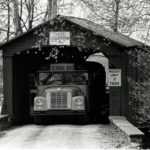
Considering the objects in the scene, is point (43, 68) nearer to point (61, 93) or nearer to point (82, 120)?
point (61, 93)

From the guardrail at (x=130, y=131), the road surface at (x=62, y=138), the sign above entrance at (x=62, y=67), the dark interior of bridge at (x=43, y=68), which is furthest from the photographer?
the dark interior of bridge at (x=43, y=68)

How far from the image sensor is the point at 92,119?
2361 centimetres

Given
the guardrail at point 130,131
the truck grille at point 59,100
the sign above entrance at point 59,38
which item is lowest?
the guardrail at point 130,131

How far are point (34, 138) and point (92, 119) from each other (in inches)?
298

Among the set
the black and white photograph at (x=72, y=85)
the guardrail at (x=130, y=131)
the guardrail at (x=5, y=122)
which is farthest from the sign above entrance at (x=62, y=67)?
the guardrail at (x=130, y=131)

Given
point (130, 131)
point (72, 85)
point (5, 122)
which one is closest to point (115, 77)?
point (72, 85)

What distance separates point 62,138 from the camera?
637 inches

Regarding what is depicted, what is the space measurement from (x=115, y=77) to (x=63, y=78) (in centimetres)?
216

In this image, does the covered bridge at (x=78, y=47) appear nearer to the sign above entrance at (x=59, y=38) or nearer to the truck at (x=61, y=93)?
the sign above entrance at (x=59, y=38)

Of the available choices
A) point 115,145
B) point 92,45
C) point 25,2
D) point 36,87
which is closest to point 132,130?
point 115,145

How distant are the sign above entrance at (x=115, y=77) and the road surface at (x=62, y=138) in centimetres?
176

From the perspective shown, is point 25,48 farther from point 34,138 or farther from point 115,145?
point 115,145

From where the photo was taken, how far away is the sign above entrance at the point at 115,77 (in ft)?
68.4

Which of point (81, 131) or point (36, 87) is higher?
point (36, 87)
